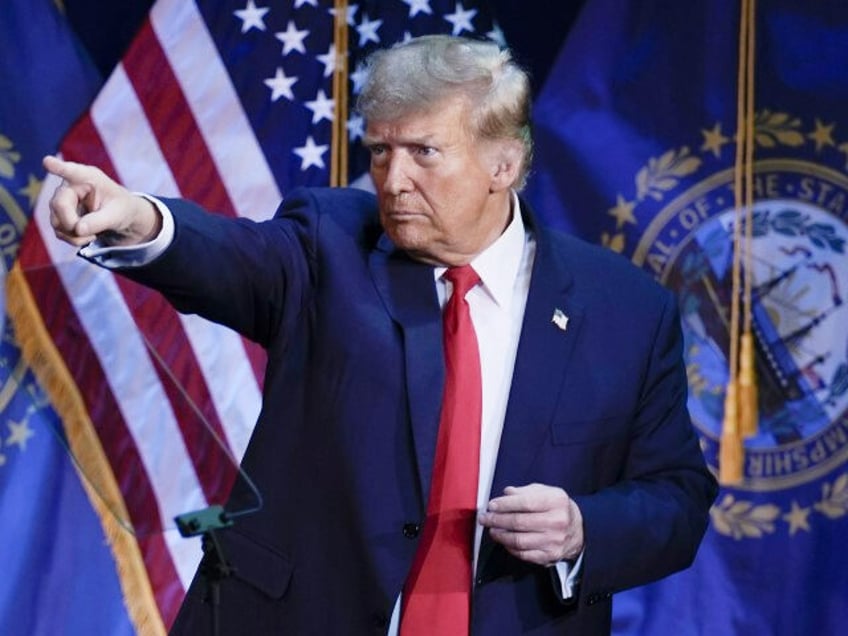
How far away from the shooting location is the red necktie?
7.61 feet

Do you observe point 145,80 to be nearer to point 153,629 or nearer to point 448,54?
point 153,629

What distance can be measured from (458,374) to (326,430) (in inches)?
7.7

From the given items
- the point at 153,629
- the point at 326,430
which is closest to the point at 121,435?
the point at 326,430

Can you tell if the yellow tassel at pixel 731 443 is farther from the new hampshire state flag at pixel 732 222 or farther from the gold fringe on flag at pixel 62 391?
the gold fringe on flag at pixel 62 391

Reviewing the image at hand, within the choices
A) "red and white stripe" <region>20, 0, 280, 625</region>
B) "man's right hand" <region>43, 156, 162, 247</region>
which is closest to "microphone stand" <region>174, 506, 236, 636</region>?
"man's right hand" <region>43, 156, 162, 247</region>

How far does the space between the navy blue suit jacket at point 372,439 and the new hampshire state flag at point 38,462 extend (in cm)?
129

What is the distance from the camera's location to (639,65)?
3.58 m

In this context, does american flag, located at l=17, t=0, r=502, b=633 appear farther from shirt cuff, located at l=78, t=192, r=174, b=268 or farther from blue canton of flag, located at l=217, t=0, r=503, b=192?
shirt cuff, located at l=78, t=192, r=174, b=268

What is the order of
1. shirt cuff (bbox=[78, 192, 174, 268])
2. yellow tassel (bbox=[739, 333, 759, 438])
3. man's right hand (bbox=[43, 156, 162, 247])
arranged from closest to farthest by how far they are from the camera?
man's right hand (bbox=[43, 156, 162, 247])
shirt cuff (bbox=[78, 192, 174, 268])
yellow tassel (bbox=[739, 333, 759, 438])

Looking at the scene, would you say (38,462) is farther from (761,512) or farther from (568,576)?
(568,576)

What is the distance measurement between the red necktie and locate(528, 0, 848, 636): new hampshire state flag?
133 centimetres

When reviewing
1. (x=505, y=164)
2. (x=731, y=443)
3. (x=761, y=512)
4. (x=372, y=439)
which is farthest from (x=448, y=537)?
(x=761, y=512)

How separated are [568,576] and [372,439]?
Answer: 0.33 metres

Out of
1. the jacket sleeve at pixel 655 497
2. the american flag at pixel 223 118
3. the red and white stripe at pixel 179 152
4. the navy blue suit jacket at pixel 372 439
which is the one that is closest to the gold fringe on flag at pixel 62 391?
the navy blue suit jacket at pixel 372 439
